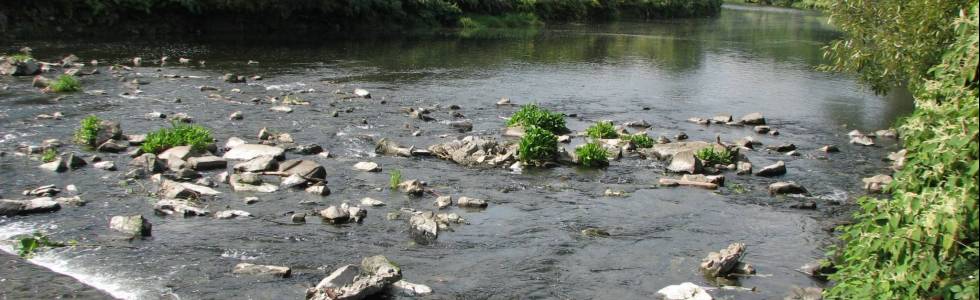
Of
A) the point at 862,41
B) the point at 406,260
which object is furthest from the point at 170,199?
the point at 862,41

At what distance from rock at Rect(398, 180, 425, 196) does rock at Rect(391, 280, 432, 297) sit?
15.3ft

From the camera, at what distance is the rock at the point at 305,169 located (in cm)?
1628

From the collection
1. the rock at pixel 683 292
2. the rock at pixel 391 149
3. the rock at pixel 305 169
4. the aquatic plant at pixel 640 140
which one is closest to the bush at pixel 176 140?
the rock at pixel 305 169

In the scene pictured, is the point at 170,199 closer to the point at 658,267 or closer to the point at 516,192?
the point at 516,192

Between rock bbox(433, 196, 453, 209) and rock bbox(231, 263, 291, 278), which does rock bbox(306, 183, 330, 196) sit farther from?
rock bbox(231, 263, 291, 278)

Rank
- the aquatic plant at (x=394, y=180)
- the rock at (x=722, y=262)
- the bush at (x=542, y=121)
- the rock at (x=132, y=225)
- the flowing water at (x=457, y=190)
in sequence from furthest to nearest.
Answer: the bush at (x=542, y=121), the aquatic plant at (x=394, y=180), the rock at (x=132, y=225), the rock at (x=722, y=262), the flowing water at (x=457, y=190)

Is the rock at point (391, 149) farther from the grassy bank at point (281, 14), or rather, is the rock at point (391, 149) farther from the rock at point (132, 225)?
the grassy bank at point (281, 14)

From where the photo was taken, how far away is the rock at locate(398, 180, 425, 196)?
15656 mm

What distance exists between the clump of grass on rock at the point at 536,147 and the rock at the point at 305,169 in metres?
4.42

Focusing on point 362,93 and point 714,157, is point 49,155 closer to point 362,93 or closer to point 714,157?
point 362,93

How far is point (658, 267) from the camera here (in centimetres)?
1220

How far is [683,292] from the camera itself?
35.8 ft

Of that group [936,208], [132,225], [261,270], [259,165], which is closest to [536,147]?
[259,165]

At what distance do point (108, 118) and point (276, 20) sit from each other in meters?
30.4
